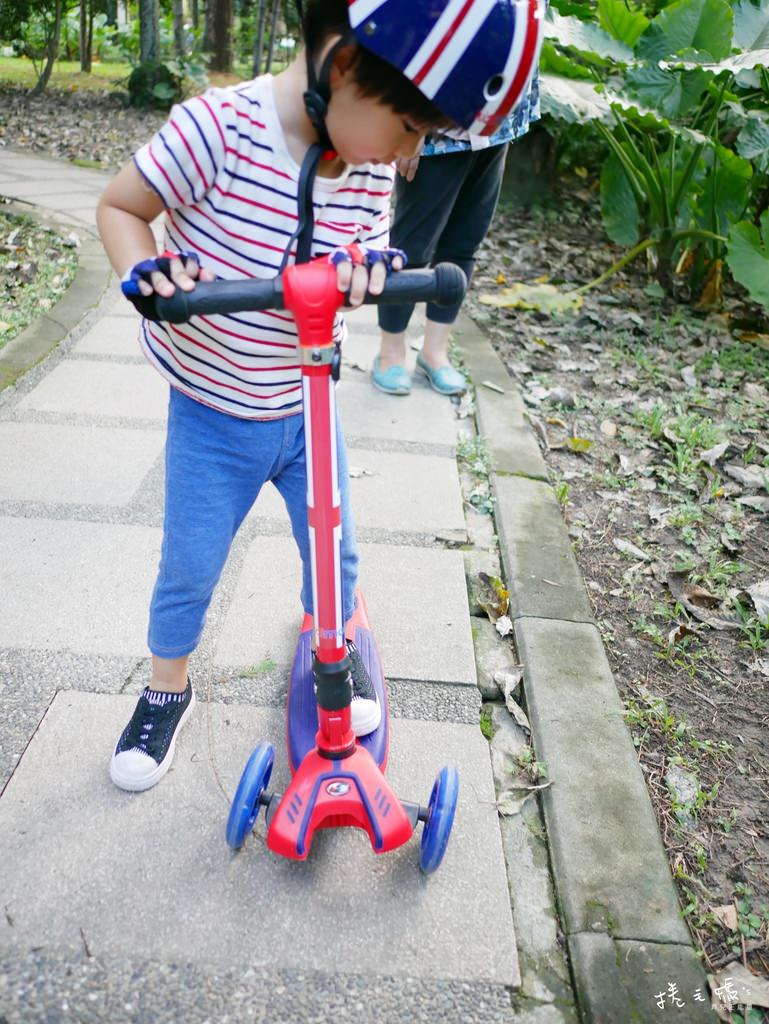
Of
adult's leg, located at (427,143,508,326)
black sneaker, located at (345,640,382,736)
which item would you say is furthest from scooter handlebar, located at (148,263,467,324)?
adult's leg, located at (427,143,508,326)

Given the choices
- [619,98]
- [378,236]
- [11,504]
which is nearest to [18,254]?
[11,504]

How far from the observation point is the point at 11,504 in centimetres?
243

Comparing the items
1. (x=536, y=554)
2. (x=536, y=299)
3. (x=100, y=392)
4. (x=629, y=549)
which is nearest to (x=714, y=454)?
(x=629, y=549)

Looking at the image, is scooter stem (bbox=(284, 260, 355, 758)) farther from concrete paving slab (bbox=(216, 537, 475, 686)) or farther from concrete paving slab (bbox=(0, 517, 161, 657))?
concrete paving slab (bbox=(0, 517, 161, 657))

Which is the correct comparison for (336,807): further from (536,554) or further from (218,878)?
(536,554)

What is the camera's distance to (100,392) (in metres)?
3.12

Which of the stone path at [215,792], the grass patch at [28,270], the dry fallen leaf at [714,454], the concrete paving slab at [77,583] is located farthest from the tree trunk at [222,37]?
the concrete paving slab at [77,583]

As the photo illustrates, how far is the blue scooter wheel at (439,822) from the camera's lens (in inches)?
57.4

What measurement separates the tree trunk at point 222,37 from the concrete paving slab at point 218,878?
1272cm

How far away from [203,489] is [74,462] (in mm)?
1320

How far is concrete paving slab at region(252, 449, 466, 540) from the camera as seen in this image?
8.34 ft

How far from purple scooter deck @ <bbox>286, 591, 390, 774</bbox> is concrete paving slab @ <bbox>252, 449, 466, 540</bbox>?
527mm

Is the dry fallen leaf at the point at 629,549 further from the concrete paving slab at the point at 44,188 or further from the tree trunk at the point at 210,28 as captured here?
the tree trunk at the point at 210,28

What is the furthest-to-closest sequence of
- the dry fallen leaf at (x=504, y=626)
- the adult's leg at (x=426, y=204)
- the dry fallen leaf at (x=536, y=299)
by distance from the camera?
the dry fallen leaf at (x=536, y=299)
the adult's leg at (x=426, y=204)
the dry fallen leaf at (x=504, y=626)
